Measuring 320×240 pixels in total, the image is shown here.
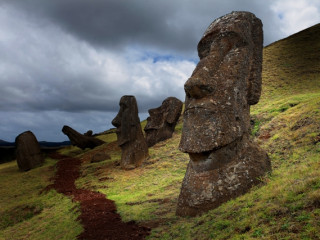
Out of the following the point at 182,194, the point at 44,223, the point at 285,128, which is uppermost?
the point at 285,128

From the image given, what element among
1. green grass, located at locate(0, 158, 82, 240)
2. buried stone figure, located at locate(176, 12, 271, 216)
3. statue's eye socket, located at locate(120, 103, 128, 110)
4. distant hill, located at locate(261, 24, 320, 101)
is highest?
distant hill, located at locate(261, 24, 320, 101)

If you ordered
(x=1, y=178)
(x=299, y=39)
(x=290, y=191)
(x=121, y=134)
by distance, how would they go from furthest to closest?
(x=299, y=39)
(x=1, y=178)
(x=121, y=134)
(x=290, y=191)

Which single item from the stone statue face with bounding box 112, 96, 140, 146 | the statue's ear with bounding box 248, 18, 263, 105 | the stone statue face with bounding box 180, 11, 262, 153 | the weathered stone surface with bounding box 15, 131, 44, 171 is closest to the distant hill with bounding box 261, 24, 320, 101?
the stone statue face with bounding box 112, 96, 140, 146

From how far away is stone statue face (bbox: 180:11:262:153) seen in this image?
8.04 m

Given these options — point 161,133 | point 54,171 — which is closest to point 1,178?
point 54,171

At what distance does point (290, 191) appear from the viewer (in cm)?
578

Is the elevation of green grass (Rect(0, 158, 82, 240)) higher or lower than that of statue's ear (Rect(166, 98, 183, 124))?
lower

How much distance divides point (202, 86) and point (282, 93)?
24.2m

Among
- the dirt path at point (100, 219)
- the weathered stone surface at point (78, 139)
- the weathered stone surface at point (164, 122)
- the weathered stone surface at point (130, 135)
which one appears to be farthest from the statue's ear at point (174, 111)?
the weathered stone surface at point (78, 139)

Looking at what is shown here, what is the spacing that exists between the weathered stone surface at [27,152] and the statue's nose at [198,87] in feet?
74.5

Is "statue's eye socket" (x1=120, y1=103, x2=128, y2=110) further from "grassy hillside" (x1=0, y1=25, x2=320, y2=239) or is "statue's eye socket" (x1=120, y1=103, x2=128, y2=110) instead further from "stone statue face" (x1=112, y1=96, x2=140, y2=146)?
"grassy hillside" (x1=0, y1=25, x2=320, y2=239)

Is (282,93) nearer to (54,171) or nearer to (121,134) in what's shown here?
(121,134)

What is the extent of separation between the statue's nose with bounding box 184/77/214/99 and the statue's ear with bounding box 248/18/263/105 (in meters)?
1.70

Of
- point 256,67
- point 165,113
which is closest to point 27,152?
point 165,113
